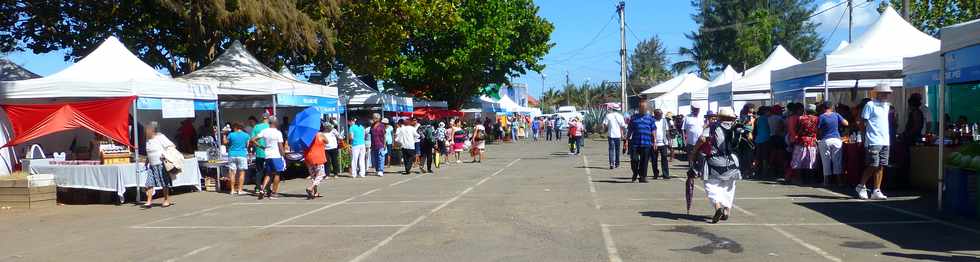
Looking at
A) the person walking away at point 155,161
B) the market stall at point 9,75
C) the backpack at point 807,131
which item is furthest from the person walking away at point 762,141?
the market stall at point 9,75

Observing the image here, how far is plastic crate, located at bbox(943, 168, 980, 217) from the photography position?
9.68 meters

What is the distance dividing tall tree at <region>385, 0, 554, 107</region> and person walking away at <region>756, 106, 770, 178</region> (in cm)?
1971

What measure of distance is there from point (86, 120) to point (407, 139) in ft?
24.6

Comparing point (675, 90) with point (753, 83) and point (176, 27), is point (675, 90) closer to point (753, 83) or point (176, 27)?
point (753, 83)

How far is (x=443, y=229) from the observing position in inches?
385

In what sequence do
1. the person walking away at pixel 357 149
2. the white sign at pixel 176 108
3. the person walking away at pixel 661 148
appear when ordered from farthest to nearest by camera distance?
the person walking away at pixel 357 149 < the person walking away at pixel 661 148 < the white sign at pixel 176 108

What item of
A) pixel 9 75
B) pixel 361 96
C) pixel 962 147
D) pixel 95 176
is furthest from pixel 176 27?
pixel 962 147

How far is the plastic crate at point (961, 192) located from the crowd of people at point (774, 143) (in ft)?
4.44

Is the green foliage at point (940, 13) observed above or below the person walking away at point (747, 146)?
above

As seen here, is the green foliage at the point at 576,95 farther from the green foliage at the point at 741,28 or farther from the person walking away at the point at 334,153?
the person walking away at the point at 334,153

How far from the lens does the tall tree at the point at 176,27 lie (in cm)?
1956

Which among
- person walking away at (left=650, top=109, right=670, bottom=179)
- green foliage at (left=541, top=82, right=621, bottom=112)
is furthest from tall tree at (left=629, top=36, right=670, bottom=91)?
Result: person walking away at (left=650, top=109, right=670, bottom=179)

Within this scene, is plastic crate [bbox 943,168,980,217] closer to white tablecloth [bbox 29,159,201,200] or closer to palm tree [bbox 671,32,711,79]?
white tablecloth [bbox 29,159,201,200]

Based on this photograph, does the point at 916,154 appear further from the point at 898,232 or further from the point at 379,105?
the point at 379,105
